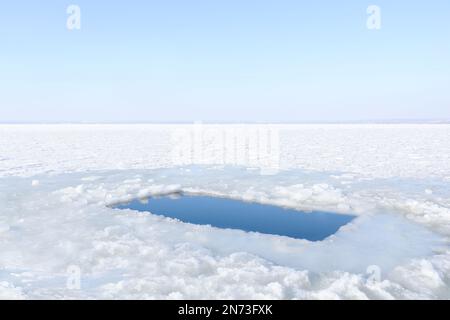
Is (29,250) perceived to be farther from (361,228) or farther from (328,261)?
(361,228)

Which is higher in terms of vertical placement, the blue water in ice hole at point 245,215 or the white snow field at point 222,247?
the white snow field at point 222,247

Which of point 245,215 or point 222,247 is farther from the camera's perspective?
point 245,215

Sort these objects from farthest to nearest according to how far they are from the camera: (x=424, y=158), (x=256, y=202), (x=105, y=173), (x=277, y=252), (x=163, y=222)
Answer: (x=424, y=158) → (x=105, y=173) → (x=256, y=202) → (x=163, y=222) → (x=277, y=252)

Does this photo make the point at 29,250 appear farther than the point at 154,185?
No

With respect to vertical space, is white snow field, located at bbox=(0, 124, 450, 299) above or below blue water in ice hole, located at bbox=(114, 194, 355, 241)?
above

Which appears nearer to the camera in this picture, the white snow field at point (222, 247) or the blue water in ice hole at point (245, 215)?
the white snow field at point (222, 247)

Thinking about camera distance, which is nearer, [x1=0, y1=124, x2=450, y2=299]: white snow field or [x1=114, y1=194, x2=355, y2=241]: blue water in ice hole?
[x1=0, y1=124, x2=450, y2=299]: white snow field
